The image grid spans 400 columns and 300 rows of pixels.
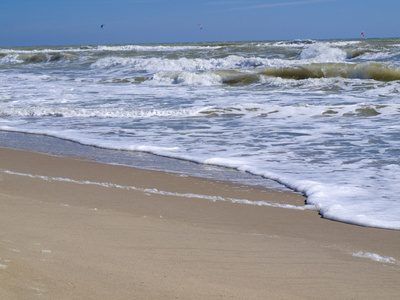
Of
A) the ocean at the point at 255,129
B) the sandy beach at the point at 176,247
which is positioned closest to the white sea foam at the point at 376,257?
the sandy beach at the point at 176,247

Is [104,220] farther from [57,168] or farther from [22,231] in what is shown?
[57,168]

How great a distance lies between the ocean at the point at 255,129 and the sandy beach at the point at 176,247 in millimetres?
540

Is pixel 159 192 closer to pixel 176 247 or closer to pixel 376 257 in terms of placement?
pixel 176 247

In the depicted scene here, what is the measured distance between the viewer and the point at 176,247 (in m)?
2.54

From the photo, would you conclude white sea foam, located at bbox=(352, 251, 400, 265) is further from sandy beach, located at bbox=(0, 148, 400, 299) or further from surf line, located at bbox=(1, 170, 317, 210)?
surf line, located at bbox=(1, 170, 317, 210)

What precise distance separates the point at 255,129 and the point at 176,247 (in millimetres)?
5117

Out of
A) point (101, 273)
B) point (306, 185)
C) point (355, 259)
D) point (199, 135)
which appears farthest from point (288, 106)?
Result: point (101, 273)

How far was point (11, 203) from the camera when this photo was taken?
3.25 m

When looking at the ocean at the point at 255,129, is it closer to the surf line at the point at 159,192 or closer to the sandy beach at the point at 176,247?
the surf line at the point at 159,192

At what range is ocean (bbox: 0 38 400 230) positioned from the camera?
4.43 meters

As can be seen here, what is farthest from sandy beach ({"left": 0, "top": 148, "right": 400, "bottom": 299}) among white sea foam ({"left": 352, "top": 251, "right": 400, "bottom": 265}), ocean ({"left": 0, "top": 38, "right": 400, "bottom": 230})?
ocean ({"left": 0, "top": 38, "right": 400, "bottom": 230})

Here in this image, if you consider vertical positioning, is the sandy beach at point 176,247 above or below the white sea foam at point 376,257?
above

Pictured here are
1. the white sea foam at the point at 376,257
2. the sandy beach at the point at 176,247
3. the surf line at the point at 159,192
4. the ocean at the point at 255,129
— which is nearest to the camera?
the sandy beach at the point at 176,247

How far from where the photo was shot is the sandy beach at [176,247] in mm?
1972
